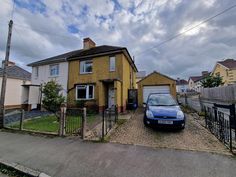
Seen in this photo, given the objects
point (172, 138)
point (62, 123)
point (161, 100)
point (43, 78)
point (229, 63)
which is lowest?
point (172, 138)

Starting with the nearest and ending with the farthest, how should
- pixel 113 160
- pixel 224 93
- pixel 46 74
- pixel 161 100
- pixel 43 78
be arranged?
pixel 113 160 → pixel 161 100 → pixel 224 93 → pixel 46 74 → pixel 43 78

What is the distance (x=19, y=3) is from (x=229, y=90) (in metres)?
17.6

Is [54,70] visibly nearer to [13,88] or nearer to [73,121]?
[13,88]

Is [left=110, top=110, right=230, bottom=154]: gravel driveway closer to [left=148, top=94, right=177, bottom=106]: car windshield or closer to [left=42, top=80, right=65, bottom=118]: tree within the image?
[left=148, top=94, right=177, bottom=106]: car windshield

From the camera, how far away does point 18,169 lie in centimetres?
401

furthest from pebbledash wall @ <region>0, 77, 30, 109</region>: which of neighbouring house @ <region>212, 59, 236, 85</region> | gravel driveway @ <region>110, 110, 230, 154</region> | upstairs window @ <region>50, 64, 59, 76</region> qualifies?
neighbouring house @ <region>212, 59, 236, 85</region>

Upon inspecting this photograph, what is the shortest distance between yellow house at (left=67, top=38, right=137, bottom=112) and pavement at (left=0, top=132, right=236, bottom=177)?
7.40m

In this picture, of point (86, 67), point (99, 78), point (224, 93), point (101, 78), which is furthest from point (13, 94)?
point (224, 93)

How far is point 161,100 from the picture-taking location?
870 centimetres

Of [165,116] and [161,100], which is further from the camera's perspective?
[161,100]

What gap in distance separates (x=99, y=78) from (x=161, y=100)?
7.59 metres

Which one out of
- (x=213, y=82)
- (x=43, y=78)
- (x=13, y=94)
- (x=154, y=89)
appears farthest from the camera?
(x=213, y=82)

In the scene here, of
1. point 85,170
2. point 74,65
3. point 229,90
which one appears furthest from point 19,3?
point 229,90

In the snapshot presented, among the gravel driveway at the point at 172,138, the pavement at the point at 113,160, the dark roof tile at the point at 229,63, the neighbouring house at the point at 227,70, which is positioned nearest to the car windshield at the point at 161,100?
the gravel driveway at the point at 172,138
